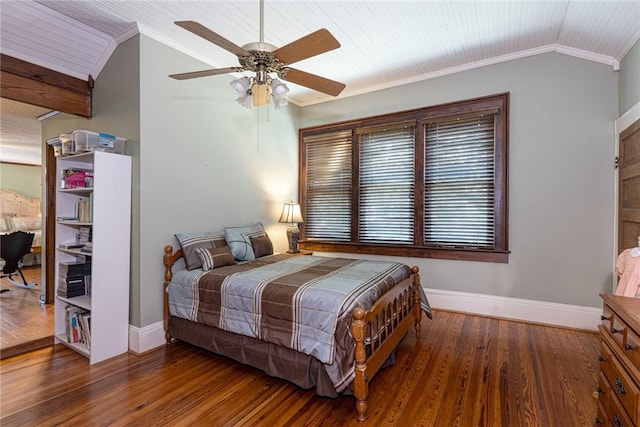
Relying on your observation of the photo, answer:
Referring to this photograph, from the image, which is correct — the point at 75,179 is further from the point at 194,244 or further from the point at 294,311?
the point at 294,311

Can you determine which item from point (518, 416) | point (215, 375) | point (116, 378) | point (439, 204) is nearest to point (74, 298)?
point (116, 378)

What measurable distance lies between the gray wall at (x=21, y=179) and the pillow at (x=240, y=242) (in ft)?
22.4

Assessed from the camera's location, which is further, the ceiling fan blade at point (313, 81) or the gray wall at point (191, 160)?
the gray wall at point (191, 160)

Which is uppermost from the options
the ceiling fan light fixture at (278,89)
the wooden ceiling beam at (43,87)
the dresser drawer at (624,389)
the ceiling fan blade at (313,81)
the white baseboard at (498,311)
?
the wooden ceiling beam at (43,87)

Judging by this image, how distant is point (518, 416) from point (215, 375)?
2.02 meters

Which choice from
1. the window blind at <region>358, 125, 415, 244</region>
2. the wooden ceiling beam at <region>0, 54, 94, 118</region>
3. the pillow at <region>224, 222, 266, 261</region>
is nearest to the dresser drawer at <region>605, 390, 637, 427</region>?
the window blind at <region>358, 125, 415, 244</region>

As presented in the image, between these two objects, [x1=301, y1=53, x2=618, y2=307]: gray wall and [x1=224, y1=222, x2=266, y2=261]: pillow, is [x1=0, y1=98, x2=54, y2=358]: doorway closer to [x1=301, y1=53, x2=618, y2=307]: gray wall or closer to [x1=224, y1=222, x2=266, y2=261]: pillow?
[x1=224, y1=222, x2=266, y2=261]: pillow

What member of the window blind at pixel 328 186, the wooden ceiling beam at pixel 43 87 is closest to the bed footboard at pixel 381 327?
the window blind at pixel 328 186

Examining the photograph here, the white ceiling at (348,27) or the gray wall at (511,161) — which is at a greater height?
the white ceiling at (348,27)

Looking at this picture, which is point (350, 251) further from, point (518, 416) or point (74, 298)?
point (74, 298)

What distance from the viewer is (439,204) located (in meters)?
3.75

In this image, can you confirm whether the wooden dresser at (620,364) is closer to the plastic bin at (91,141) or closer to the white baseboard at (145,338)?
the white baseboard at (145,338)

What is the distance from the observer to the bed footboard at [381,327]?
5.89ft

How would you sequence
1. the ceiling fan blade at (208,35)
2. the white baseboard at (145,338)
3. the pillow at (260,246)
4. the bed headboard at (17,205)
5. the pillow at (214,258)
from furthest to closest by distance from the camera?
the bed headboard at (17,205) < the pillow at (260,246) < the pillow at (214,258) < the white baseboard at (145,338) < the ceiling fan blade at (208,35)
